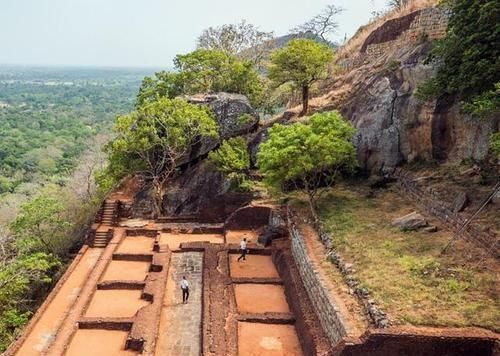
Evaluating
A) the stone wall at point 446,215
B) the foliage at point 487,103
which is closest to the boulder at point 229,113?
the stone wall at point 446,215

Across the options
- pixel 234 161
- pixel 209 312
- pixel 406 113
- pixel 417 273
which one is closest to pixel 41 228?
pixel 234 161

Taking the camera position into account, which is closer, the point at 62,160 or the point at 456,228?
the point at 456,228

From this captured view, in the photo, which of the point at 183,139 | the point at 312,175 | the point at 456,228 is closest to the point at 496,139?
the point at 456,228

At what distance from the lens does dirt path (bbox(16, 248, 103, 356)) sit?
15547 millimetres

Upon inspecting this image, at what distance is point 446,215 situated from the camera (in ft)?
55.7

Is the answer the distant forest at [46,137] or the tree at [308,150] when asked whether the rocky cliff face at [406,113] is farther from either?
the distant forest at [46,137]

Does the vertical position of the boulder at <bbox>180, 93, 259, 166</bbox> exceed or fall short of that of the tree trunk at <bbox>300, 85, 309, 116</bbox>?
it falls short

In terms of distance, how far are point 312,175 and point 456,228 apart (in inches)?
309

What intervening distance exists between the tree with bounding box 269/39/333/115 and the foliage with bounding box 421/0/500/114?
9.09 meters

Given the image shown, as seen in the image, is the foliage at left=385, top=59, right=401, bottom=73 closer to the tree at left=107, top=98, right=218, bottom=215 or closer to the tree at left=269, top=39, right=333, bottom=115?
the tree at left=269, top=39, right=333, bottom=115

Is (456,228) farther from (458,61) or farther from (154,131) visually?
(154,131)

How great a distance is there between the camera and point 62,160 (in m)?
74.6

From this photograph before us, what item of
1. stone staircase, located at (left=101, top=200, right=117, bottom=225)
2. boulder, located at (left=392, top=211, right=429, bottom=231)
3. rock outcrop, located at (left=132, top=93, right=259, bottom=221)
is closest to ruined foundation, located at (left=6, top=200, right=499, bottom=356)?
boulder, located at (left=392, top=211, right=429, bottom=231)

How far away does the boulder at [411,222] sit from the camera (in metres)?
17.0
